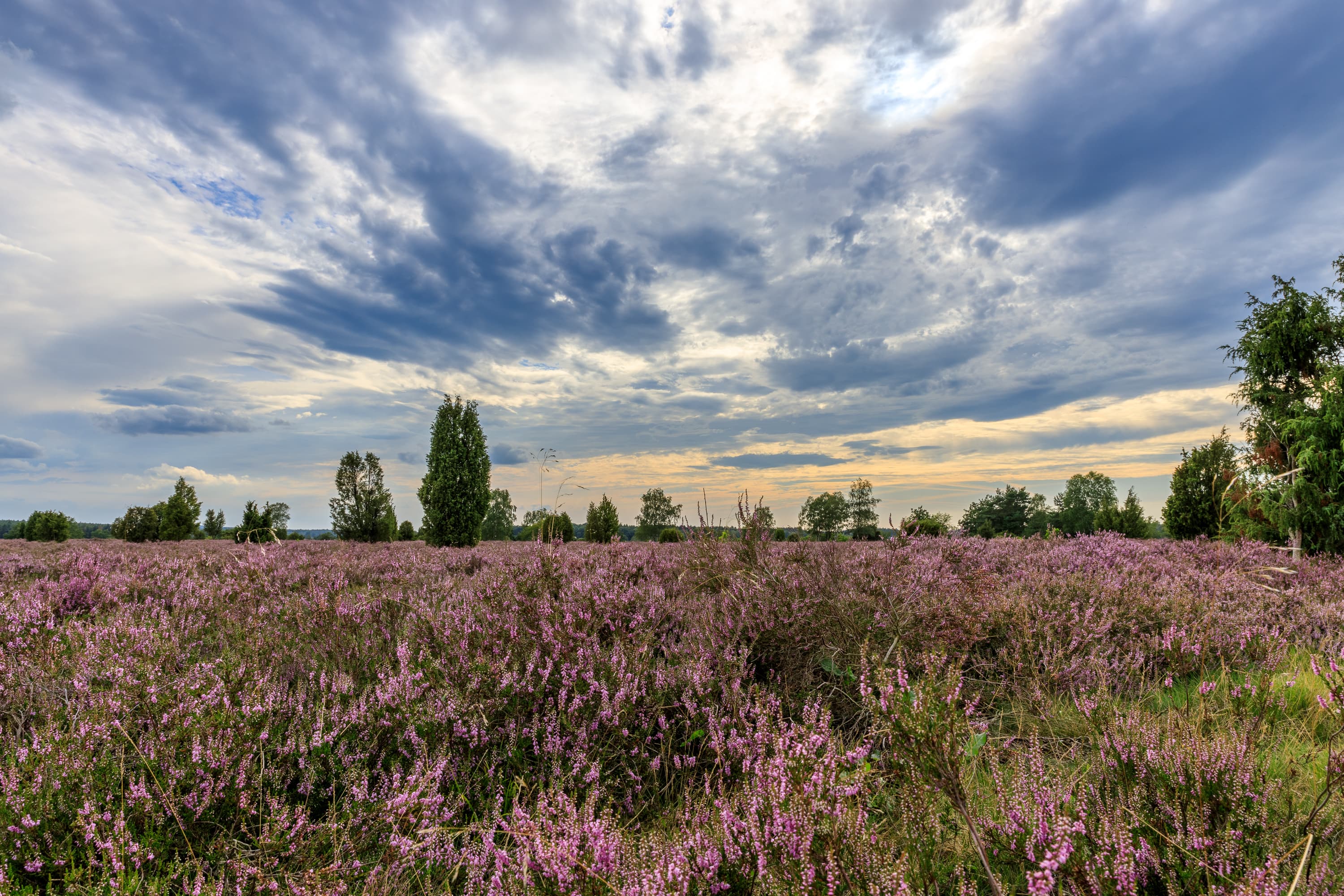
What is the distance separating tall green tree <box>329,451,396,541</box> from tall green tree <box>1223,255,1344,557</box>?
951 inches

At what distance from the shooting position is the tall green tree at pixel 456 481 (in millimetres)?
15711

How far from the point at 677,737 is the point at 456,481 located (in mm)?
14245

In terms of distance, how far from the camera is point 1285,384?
33.6 feet

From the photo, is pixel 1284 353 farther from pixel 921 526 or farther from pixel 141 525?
pixel 141 525

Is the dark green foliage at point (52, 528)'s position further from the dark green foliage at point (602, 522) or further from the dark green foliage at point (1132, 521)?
the dark green foliage at point (1132, 521)

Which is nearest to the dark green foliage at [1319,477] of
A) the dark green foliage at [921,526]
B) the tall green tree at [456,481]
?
the dark green foliage at [921,526]

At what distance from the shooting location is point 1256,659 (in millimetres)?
4469

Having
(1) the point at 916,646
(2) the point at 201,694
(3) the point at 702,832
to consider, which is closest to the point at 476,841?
(3) the point at 702,832

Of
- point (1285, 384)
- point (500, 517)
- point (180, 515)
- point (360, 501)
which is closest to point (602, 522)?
point (360, 501)

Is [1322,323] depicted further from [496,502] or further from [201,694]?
[496,502]

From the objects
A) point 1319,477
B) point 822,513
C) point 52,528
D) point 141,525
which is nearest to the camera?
point 1319,477

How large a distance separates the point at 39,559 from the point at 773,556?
10954 mm

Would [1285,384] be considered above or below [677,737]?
above

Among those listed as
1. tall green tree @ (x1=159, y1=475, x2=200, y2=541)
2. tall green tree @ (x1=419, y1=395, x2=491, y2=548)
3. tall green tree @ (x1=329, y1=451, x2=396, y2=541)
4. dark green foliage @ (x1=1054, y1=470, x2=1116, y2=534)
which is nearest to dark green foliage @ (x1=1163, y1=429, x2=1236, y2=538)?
tall green tree @ (x1=419, y1=395, x2=491, y2=548)
